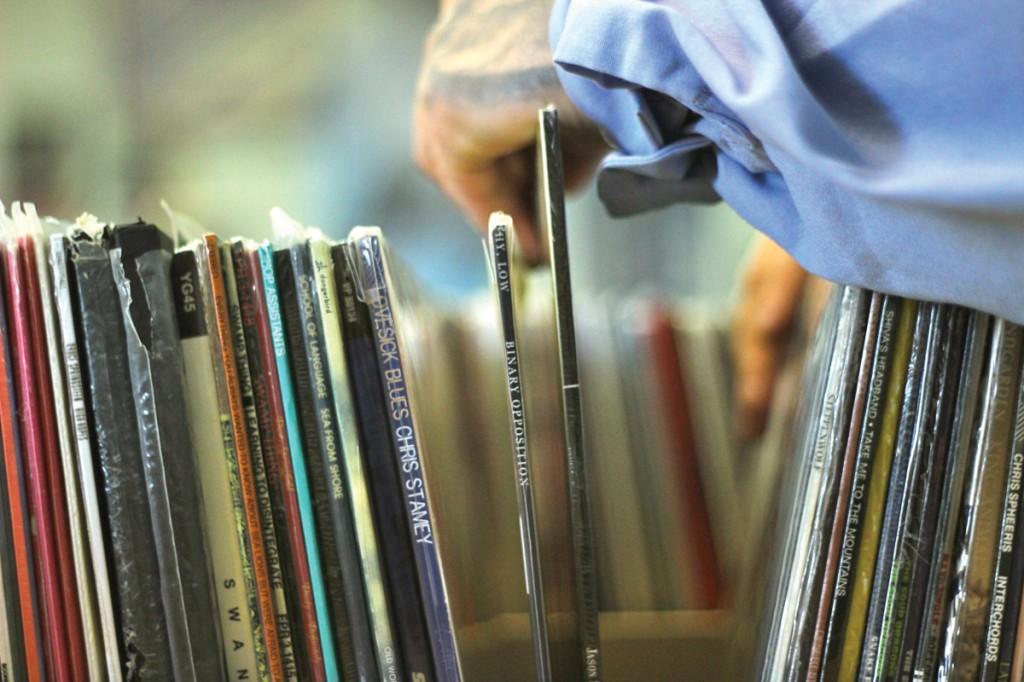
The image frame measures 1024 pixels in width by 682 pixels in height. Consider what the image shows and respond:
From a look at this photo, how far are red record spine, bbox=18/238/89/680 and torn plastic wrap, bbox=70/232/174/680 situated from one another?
3 cm

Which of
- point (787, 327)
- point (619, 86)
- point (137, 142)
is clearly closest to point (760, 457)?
point (787, 327)

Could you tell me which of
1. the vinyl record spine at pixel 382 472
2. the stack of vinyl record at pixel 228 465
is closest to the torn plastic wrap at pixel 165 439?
the stack of vinyl record at pixel 228 465

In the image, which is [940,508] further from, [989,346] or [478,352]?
[478,352]

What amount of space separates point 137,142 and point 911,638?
92 cm

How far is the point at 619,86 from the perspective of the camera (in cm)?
51

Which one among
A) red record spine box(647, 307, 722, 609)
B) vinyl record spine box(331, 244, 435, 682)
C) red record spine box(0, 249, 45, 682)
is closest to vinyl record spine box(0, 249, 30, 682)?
red record spine box(0, 249, 45, 682)

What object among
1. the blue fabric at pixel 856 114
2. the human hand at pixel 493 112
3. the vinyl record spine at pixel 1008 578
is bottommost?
the vinyl record spine at pixel 1008 578

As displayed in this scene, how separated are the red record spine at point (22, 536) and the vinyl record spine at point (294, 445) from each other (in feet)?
0.53

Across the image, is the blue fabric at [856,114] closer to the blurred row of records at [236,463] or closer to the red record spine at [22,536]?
the blurred row of records at [236,463]

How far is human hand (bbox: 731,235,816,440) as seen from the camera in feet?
2.79

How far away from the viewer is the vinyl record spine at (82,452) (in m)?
0.48

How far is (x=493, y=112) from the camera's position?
27.8 inches

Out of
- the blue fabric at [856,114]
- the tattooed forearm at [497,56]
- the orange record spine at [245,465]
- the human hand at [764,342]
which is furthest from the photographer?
the human hand at [764,342]

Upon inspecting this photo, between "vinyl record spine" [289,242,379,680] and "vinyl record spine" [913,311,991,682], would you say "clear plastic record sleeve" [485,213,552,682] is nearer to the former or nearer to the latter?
"vinyl record spine" [289,242,379,680]
